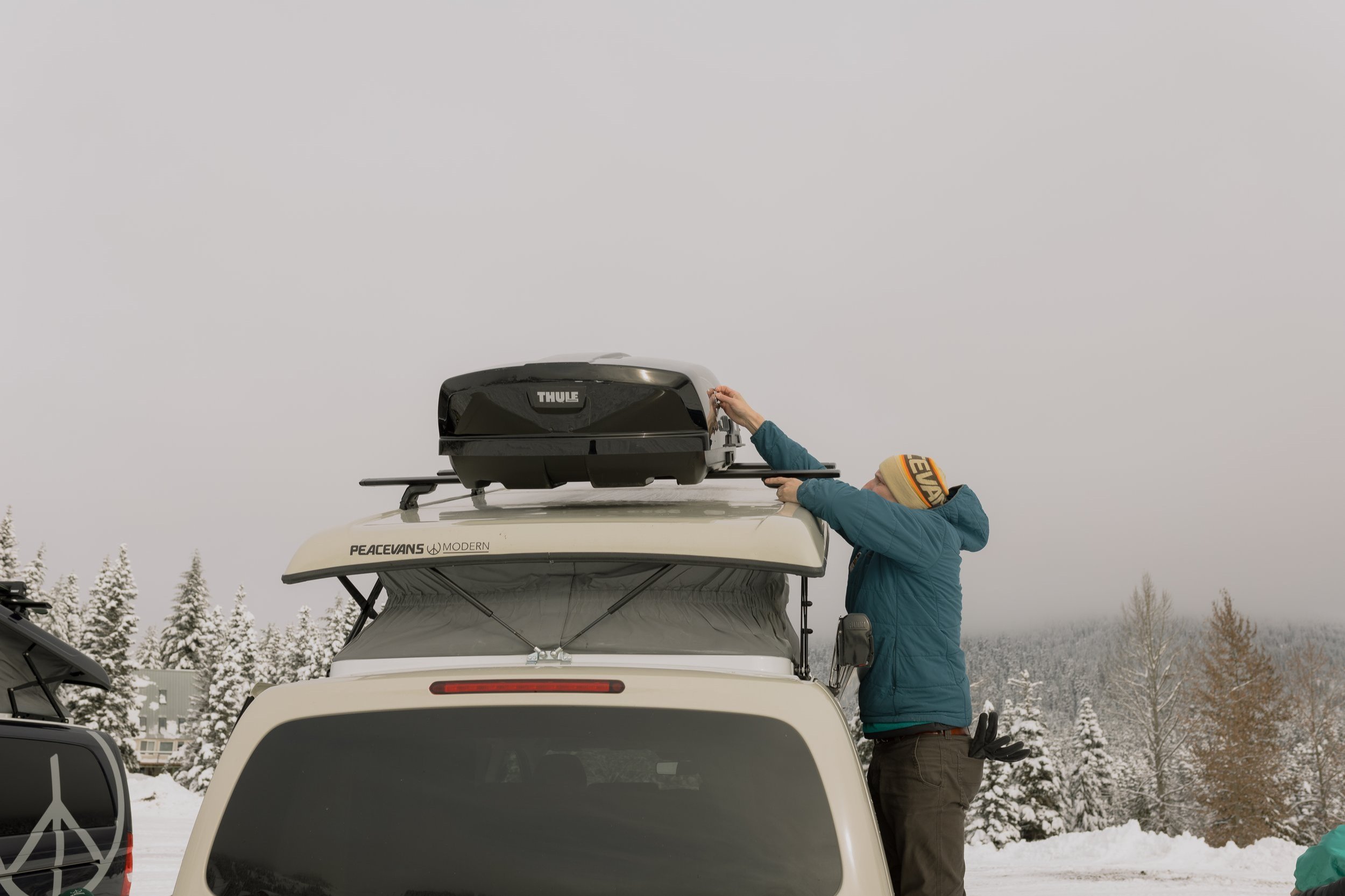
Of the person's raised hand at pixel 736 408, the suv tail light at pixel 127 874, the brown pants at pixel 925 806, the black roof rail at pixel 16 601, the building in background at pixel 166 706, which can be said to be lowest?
the building in background at pixel 166 706

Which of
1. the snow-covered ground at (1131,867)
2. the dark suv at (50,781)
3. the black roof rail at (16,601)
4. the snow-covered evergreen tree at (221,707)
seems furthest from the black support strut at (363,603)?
the snow-covered evergreen tree at (221,707)

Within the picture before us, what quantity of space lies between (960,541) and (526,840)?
10.2 feet

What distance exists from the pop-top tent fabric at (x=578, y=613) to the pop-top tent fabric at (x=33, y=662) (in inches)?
163

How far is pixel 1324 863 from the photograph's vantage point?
3297 mm

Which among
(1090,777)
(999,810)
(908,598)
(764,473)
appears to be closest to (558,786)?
(908,598)

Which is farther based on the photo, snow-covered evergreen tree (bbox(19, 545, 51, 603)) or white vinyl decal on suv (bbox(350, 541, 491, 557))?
snow-covered evergreen tree (bbox(19, 545, 51, 603))

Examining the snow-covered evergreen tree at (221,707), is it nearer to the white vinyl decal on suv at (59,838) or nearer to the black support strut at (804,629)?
the white vinyl decal on suv at (59,838)

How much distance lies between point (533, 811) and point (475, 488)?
8.40 feet

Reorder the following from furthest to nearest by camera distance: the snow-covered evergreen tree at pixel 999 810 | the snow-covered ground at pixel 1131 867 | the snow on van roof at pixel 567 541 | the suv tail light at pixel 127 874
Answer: the snow-covered evergreen tree at pixel 999 810
the snow-covered ground at pixel 1131 867
the suv tail light at pixel 127 874
the snow on van roof at pixel 567 541

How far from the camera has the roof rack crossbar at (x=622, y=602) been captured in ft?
13.6

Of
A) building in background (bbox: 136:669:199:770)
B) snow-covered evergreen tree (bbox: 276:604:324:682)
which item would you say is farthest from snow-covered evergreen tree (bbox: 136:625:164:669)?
snow-covered evergreen tree (bbox: 276:604:324:682)

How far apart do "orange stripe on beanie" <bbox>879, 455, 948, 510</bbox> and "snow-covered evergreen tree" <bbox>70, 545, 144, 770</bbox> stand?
179ft

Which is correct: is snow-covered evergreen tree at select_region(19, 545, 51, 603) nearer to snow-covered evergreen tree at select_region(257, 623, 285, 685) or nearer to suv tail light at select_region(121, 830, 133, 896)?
snow-covered evergreen tree at select_region(257, 623, 285, 685)

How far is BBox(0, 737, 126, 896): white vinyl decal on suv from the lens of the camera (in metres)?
6.37
